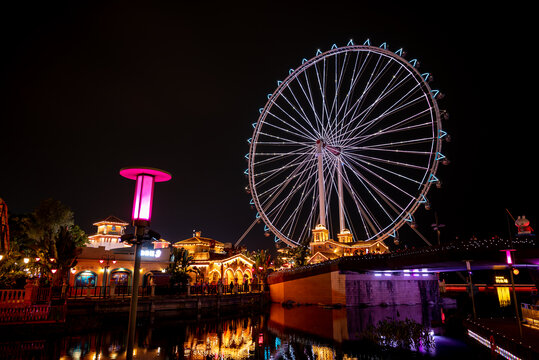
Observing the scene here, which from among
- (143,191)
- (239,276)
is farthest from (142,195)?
(239,276)

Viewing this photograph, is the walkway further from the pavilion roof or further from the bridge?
the pavilion roof

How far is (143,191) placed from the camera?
8.71 m

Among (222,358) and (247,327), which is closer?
(222,358)

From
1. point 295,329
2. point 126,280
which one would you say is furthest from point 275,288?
point 295,329

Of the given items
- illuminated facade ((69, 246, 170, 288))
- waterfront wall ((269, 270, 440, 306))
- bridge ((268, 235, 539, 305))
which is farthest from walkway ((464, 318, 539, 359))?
illuminated facade ((69, 246, 170, 288))

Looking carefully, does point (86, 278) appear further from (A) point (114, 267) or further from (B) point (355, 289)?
(B) point (355, 289)

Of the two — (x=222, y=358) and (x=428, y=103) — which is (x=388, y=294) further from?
(x=222, y=358)

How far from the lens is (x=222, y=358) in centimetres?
1609

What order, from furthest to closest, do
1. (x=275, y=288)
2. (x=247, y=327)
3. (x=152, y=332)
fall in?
(x=275, y=288), (x=247, y=327), (x=152, y=332)

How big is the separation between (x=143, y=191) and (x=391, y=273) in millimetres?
37703

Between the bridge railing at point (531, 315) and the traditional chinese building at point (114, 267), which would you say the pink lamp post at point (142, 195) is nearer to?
the bridge railing at point (531, 315)

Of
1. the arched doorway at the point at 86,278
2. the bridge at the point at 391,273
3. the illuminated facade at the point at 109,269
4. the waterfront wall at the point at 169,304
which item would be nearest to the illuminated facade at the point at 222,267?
the bridge at the point at 391,273

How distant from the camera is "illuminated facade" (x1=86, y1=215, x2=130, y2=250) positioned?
2429 inches

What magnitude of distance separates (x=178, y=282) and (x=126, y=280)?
771 centimetres
